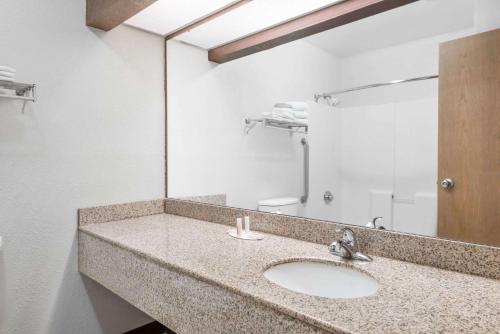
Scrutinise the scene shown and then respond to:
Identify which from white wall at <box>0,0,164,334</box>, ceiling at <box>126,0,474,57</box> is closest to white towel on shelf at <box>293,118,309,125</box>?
ceiling at <box>126,0,474,57</box>

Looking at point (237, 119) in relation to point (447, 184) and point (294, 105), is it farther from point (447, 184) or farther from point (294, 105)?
point (447, 184)

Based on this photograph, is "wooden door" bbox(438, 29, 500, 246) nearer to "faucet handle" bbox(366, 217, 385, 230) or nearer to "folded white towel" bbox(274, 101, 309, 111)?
"faucet handle" bbox(366, 217, 385, 230)

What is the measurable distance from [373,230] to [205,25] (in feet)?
4.63

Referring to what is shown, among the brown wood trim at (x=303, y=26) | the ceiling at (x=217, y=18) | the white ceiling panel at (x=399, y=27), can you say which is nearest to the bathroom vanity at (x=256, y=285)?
the white ceiling panel at (x=399, y=27)

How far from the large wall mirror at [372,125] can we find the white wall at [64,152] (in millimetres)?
449

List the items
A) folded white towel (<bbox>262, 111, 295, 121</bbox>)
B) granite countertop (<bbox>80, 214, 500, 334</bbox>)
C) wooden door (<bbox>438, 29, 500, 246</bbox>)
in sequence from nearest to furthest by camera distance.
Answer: granite countertop (<bbox>80, 214, 500, 334</bbox>)
wooden door (<bbox>438, 29, 500, 246</bbox>)
folded white towel (<bbox>262, 111, 295, 121</bbox>)

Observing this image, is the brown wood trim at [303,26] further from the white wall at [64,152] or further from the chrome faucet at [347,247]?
the chrome faucet at [347,247]

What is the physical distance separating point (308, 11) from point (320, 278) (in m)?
1.19

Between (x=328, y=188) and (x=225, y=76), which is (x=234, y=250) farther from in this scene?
(x=225, y=76)

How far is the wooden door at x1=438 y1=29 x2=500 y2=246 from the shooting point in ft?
3.14

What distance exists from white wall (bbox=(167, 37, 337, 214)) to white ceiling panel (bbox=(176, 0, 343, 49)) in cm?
13

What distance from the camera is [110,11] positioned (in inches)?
60.2

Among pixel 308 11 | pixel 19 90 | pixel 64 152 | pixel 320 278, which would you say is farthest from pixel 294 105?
pixel 19 90

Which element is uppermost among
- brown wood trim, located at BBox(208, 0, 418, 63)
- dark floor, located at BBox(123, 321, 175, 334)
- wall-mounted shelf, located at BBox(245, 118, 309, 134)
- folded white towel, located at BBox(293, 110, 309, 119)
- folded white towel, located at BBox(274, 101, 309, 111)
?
brown wood trim, located at BBox(208, 0, 418, 63)
